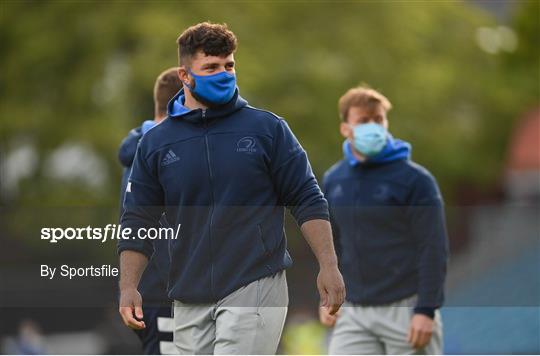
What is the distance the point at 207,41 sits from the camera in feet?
21.5

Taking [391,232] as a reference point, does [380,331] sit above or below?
below

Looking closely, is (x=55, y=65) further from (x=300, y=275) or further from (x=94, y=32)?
(x=300, y=275)

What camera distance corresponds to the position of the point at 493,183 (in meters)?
37.1

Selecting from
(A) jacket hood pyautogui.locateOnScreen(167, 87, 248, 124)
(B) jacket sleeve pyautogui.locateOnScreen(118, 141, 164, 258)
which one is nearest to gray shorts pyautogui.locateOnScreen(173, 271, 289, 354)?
(B) jacket sleeve pyautogui.locateOnScreen(118, 141, 164, 258)

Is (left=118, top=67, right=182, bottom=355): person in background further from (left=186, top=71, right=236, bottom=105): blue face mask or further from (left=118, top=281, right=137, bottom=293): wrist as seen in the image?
(left=186, top=71, right=236, bottom=105): blue face mask

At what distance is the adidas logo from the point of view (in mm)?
6500

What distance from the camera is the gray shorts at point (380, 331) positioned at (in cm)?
835

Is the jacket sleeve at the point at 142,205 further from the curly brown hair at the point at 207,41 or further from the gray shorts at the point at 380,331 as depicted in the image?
the gray shorts at the point at 380,331

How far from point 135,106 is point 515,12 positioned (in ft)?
55.5

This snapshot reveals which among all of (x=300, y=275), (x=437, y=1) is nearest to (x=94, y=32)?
(x=437, y=1)

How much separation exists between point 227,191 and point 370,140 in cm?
219

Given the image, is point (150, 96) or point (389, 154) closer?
point (389, 154)

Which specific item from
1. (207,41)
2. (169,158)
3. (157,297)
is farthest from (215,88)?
(157,297)

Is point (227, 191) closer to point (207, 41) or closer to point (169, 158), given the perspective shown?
point (169, 158)
